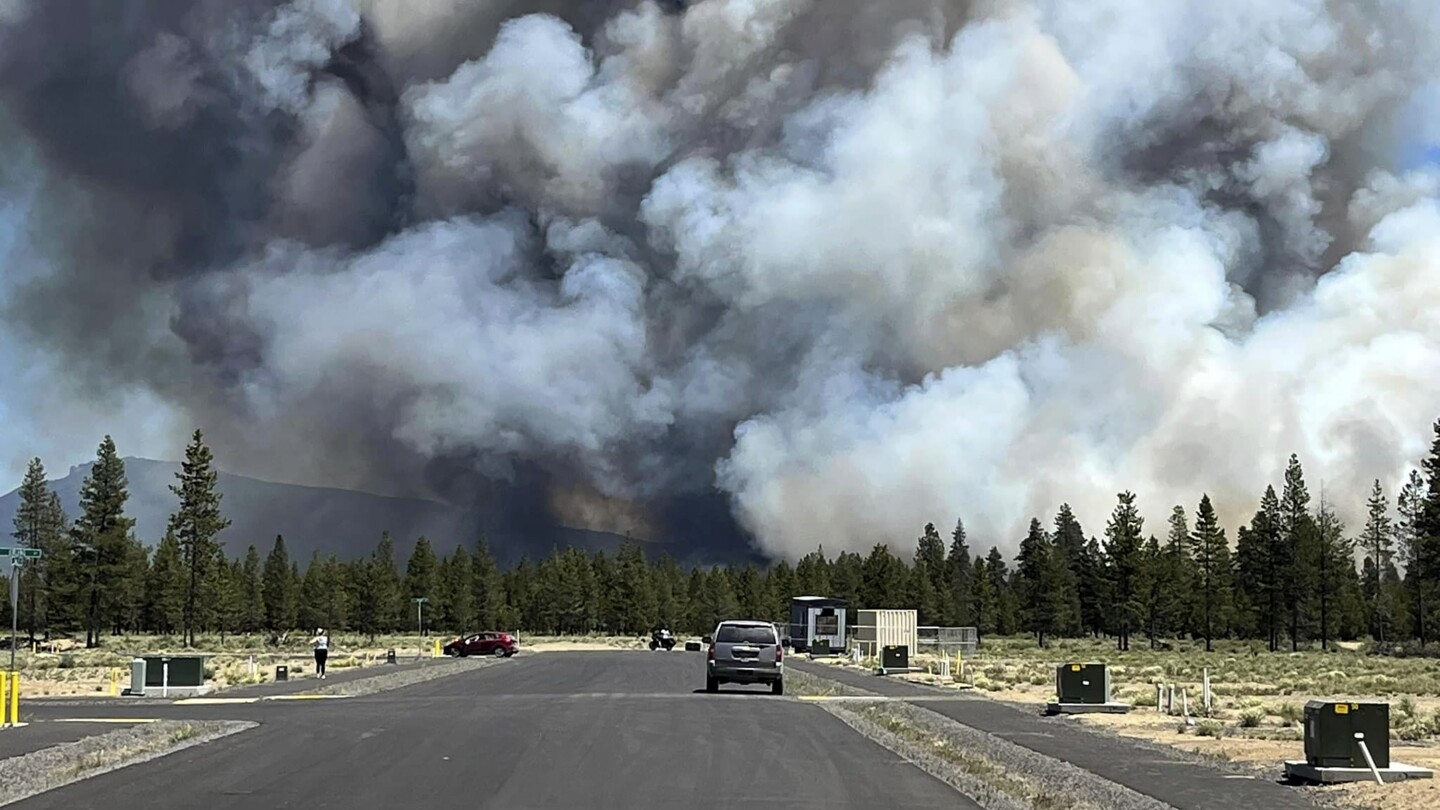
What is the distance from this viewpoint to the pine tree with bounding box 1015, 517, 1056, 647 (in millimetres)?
140500

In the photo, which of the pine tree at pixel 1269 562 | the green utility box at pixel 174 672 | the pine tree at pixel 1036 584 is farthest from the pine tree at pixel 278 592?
the green utility box at pixel 174 672

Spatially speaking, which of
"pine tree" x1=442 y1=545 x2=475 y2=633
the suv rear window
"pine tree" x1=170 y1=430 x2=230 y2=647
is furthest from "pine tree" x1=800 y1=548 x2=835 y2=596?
the suv rear window

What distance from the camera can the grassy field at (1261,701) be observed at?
77.0ft

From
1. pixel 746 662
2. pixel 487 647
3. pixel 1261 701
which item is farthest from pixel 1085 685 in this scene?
pixel 487 647

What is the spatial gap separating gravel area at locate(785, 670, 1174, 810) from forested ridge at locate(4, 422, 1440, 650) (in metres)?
83.9

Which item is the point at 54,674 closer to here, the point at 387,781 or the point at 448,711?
the point at 448,711

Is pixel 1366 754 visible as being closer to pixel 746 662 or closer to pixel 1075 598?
pixel 746 662

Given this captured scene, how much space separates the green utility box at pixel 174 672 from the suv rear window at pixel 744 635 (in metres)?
14.9

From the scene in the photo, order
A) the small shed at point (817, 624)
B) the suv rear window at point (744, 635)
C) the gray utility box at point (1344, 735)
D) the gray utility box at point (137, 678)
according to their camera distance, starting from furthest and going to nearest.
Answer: the small shed at point (817, 624) < the suv rear window at point (744, 635) < the gray utility box at point (137, 678) < the gray utility box at point (1344, 735)

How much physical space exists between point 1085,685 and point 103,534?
280 ft

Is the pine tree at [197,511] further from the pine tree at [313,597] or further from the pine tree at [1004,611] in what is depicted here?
the pine tree at [1004,611]

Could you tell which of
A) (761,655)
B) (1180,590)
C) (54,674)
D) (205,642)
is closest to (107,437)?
(205,642)

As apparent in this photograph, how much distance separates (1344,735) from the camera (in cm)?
1981

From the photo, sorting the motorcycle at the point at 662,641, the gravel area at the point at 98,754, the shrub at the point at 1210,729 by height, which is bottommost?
the motorcycle at the point at 662,641
